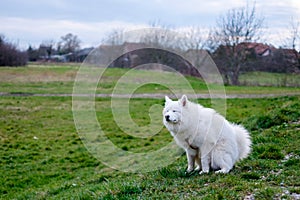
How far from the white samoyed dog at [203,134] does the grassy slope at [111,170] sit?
342 millimetres

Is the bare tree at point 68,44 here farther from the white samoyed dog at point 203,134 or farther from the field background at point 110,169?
the white samoyed dog at point 203,134

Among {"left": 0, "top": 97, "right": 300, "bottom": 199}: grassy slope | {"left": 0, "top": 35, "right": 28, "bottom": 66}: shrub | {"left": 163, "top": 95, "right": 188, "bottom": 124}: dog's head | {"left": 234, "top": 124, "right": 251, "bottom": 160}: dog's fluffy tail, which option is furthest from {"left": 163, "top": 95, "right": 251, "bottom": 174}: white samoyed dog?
{"left": 0, "top": 35, "right": 28, "bottom": 66}: shrub

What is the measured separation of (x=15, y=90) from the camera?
30344 millimetres

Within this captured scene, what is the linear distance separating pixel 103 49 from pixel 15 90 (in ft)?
36.9

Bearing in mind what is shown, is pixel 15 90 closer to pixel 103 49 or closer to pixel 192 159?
pixel 103 49

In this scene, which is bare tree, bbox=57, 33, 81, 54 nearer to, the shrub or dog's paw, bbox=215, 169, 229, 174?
the shrub

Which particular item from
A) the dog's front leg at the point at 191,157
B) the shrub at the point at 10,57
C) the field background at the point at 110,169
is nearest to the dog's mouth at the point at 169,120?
the dog's front leg at the point at 191,157

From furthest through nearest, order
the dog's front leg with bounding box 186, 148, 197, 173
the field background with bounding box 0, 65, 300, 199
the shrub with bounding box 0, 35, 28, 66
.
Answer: the shrub with bounding box 0, 35, 28, 66, the dog's front leg with bounding box 186, 148, 197, 173, the field background with bounding box 0, 65, 300, 199

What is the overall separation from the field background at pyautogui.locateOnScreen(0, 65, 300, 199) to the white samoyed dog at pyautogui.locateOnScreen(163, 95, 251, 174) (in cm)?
36

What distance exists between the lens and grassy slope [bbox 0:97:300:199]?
592cm

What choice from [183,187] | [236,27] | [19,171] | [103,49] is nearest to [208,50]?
[236,27]

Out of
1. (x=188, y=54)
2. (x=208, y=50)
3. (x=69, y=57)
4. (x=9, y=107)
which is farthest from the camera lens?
(x=69, y=57)

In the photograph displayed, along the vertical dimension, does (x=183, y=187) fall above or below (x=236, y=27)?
below

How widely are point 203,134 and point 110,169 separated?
568cm
